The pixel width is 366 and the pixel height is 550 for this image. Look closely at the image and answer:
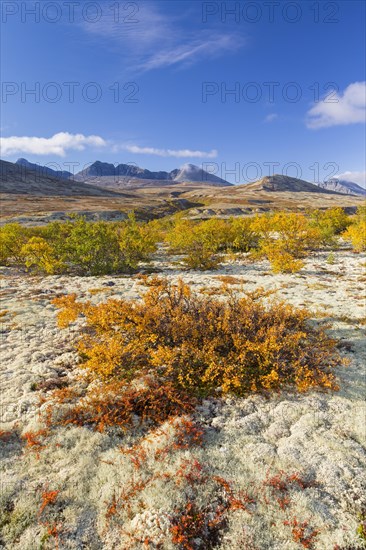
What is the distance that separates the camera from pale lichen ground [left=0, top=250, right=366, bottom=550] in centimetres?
468

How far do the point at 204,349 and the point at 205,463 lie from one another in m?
3.25

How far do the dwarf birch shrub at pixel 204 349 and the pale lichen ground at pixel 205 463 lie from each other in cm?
56

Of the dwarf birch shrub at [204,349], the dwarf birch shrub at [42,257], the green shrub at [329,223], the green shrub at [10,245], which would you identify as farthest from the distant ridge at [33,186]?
the dwarf birch shrub at [204,349]

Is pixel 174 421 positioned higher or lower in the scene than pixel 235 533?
higher

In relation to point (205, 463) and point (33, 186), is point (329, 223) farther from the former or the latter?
point (33, 186)

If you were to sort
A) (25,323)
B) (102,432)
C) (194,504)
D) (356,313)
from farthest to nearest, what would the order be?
(356,313)
(25,323)
(102,432)
(194,504)

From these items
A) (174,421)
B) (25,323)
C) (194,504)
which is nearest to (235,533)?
(194,504)

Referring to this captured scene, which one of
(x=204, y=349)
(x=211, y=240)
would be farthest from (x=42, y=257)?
(x=204, y=349)

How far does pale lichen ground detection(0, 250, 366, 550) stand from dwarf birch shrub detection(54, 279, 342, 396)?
22.2 inches

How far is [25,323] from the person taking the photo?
1236 cm

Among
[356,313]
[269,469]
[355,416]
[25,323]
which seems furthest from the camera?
[356,313]

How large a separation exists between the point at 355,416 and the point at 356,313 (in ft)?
23.7

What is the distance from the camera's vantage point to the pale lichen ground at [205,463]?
4684 millimetres

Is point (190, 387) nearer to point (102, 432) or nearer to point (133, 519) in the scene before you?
point (102, 432)
